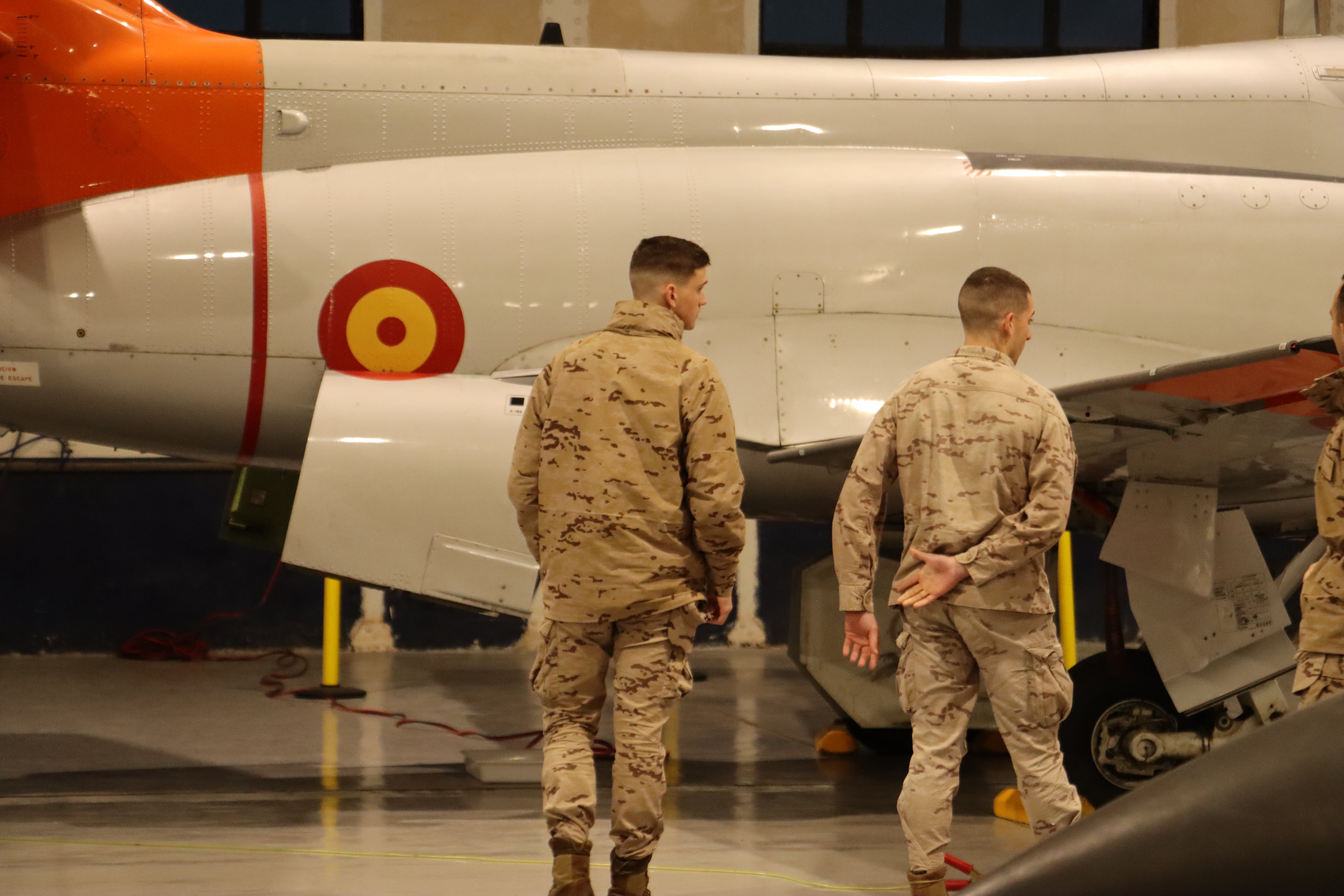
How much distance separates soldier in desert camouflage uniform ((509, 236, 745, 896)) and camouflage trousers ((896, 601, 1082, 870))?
0.62 metres

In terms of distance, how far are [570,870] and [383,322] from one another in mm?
2870

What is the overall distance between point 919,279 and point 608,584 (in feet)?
9.36

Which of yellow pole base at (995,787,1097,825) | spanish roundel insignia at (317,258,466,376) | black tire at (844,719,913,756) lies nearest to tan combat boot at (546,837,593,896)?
yellow pole base at (995,787,1097,825)

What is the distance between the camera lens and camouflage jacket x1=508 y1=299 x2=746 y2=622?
3598 mm

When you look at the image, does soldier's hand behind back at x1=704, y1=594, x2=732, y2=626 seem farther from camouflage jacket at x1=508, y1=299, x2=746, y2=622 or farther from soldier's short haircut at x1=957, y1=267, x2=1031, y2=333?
soldier's short haircut at x1=957, y1=267, x2=1031, y2=333

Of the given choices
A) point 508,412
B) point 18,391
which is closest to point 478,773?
→ point 508,412

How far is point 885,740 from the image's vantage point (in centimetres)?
652

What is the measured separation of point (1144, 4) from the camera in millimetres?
11648

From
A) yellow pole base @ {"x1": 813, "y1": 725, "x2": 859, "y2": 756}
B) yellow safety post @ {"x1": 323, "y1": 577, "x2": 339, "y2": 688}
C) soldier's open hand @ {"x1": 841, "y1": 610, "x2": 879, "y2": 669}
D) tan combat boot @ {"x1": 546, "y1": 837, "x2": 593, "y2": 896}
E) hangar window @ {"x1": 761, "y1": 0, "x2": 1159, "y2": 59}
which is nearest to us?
tan combat boot @ {"x1": 546, "y1": 837, "x2": 593, "y2": 896}

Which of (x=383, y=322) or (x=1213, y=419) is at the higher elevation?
(x=383, y=322)

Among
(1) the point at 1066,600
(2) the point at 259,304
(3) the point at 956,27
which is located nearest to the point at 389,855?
(2) the point at 259,304

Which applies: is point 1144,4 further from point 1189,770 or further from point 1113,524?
point 1189,770

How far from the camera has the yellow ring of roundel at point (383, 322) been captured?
5.60 metres

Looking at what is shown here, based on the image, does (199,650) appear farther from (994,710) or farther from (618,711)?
(994,710)
